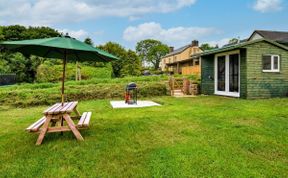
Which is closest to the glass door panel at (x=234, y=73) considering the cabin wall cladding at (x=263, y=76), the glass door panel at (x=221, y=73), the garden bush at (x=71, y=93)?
the glass door panel at (x=221, y=73)

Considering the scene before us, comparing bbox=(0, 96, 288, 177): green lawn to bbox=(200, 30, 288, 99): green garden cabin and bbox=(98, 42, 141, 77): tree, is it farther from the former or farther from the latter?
bbox=(98, 42, 141, 77): tree

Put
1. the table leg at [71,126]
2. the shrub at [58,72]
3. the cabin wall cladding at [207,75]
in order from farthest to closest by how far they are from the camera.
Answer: the shrub at [58,72], the cabin wall cladding at [207,75], the table leg at [71,126]

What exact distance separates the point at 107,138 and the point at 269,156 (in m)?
2.84

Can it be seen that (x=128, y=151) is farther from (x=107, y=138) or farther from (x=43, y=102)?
(x=43, y=102)

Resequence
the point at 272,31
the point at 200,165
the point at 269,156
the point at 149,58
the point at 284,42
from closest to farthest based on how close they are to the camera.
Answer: the point at 200,165, the point at 269,156, the point at 284,42, the point at 272,31, the point at 149,58

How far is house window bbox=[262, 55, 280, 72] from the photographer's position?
38.5 ft

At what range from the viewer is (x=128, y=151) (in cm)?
397

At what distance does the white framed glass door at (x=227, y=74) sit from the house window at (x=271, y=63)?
1219 mm

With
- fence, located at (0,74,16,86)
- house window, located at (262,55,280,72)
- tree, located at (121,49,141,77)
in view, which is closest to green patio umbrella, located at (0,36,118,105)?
house window, located at (262,55,280,72)

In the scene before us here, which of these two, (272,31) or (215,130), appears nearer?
(215,130)

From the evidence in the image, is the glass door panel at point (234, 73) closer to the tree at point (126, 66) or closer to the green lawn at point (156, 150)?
the green lawn at point (156, 150)

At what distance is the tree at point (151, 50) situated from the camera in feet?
240

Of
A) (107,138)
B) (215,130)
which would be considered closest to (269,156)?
(215,130)

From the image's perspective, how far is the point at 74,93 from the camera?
12.0m
